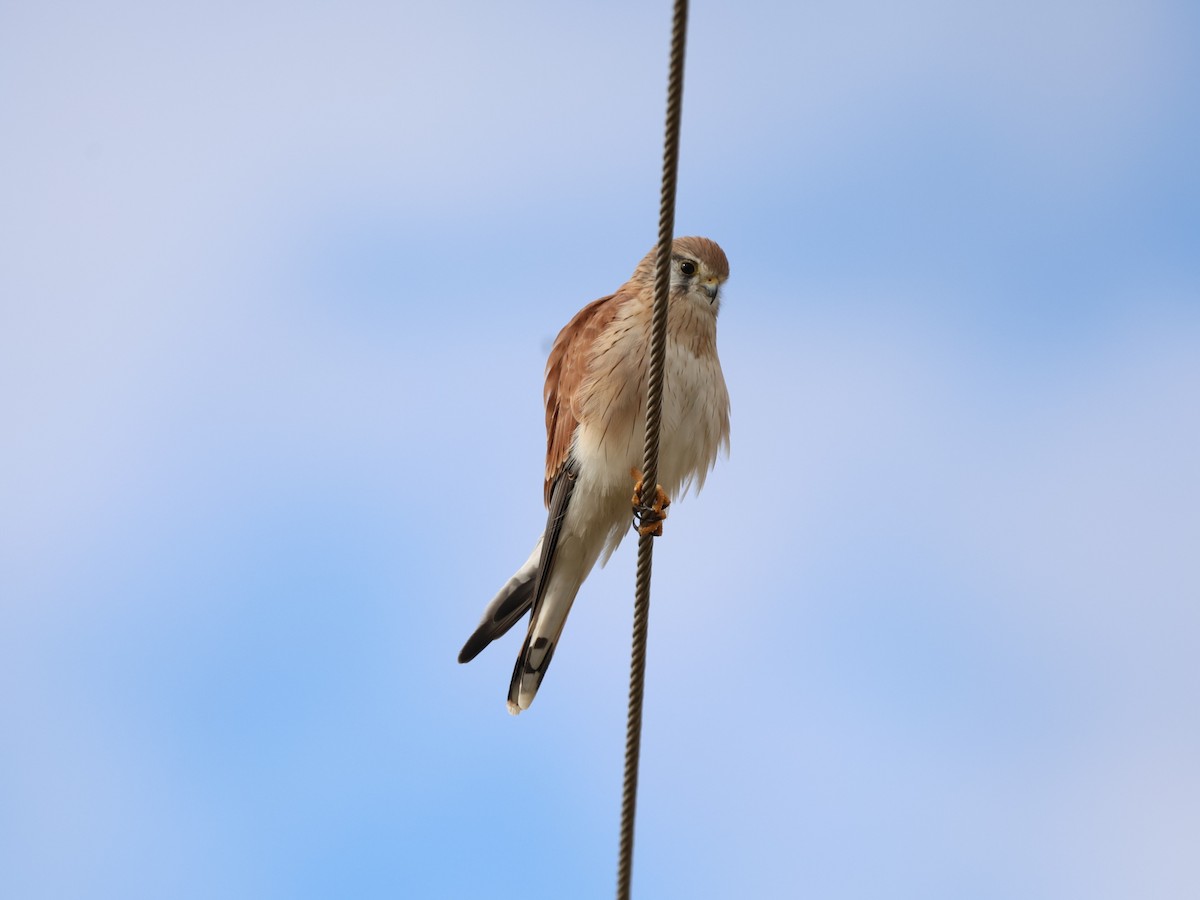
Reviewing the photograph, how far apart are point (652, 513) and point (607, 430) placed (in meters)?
0.39

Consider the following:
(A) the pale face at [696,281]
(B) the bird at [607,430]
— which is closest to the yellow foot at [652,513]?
(B) the bird at [607,430]

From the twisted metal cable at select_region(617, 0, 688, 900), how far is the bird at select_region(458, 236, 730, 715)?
0.75m

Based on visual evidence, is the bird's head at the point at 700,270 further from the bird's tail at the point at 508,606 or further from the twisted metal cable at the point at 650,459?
the twisted metal cable at the point at 650,459

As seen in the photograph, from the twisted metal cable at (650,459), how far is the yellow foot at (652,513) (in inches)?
16.4

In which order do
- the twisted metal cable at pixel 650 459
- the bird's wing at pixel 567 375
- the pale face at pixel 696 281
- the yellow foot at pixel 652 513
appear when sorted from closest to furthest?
1. the twisted metal cable at pixel 650 459
2. the yellow foot at pixel 652 513
3. the bird's wing at pixel 567 375
4. the pale face at pixel 696 281

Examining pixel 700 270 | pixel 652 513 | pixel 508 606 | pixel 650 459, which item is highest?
pixel 700 270

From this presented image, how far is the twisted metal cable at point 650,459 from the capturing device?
7.67ft

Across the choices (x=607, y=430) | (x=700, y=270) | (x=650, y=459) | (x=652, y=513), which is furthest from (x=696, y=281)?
(x=650, y=459)

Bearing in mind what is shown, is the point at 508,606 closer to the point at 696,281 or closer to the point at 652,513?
the point at 652,513

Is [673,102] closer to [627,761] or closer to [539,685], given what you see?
[627,761]

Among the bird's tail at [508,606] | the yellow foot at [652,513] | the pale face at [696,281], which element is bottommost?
the bird's tail at [508,606]

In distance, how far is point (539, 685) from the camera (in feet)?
13.6

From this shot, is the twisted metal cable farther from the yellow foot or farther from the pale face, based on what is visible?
the pale face

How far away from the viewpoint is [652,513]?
355 centimetres
